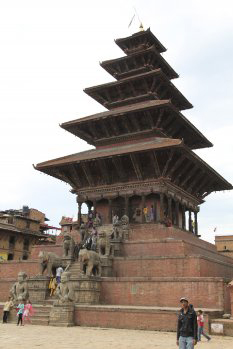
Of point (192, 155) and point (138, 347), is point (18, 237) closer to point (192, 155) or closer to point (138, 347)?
point (192, 155)

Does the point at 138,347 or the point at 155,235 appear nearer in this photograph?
the point at 138,347

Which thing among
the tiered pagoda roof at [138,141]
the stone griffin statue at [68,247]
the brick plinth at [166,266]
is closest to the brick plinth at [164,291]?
the brick plinth at [166,266]

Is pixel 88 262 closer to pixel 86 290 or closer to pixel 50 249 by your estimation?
pixel 86 290

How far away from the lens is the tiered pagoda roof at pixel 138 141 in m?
27.0

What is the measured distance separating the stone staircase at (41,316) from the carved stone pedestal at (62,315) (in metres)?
0.43

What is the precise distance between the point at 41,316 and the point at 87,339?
18.0ft

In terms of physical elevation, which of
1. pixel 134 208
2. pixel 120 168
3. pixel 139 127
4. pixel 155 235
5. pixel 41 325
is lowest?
pixel 41 325

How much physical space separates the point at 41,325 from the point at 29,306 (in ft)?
3.09

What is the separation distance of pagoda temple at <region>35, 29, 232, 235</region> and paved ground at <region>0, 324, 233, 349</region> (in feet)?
41.3

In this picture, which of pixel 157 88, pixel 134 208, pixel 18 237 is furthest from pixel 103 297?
pixel 18 237

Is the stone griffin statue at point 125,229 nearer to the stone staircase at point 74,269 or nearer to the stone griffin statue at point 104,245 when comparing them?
the stone griffin statue at point 104,245

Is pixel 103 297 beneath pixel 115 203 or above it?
beneath

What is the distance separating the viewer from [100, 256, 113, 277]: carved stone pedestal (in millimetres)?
20453

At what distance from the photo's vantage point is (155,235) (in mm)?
24391
